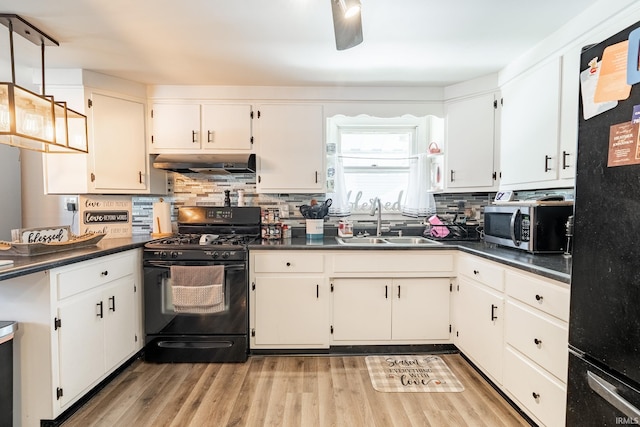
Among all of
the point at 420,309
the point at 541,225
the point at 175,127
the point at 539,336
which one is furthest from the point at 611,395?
the point at 175,127

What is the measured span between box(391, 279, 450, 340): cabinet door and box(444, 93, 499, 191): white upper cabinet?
875 millimetres

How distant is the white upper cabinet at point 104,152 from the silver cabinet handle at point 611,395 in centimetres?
304

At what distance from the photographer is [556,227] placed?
1850 mm

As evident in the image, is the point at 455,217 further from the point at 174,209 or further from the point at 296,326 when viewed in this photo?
the point at 174,209

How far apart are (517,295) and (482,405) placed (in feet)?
2.30

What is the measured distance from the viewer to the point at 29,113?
5.30 feet

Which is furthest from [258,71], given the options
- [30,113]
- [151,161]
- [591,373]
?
[591,373]

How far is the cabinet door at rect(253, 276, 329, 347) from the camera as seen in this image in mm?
2379

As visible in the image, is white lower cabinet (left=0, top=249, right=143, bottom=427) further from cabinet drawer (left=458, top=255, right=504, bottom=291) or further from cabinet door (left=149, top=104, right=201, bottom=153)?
cabinet drawer (left=458, top=255, right=504, bottom=291)

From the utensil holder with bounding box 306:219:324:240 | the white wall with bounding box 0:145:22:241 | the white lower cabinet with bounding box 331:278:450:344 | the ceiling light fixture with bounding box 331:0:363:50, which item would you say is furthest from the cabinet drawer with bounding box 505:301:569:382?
the white wall with bounding box 0:145:22:241

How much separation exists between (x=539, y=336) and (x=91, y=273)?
8.17 ft

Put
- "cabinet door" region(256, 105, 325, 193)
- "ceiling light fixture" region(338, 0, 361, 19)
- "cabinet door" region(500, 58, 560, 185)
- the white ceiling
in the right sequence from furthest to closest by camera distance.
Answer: "cabinet door" region(256, 105, 325, 193) → "cabinet door" region(500, 58, 560, 185) → the white ceiling → "ceiling light fixture" region(338, 0, 361, 19)

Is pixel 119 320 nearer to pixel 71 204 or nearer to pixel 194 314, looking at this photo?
pixel 194 314

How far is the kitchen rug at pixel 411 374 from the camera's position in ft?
6.55
